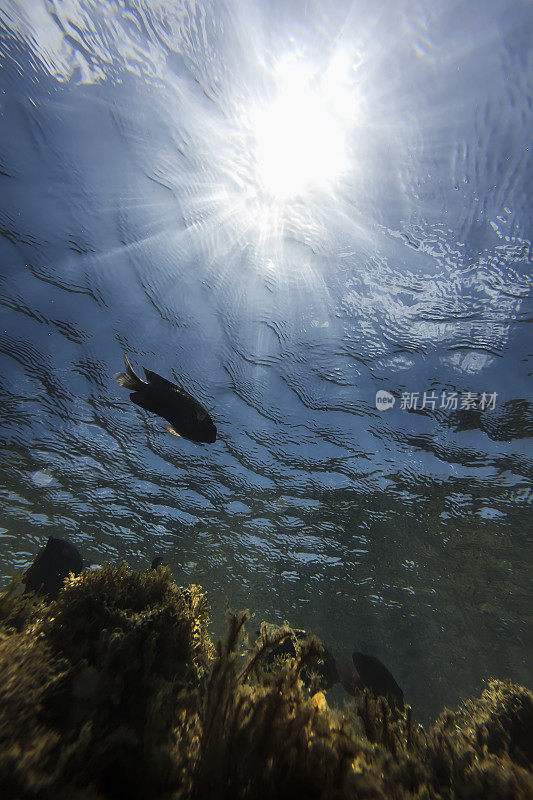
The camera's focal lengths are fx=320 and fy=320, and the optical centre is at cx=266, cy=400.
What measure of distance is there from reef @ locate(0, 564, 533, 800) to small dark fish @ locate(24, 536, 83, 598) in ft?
6.32

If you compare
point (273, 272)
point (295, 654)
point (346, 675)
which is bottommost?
point (346, 675)

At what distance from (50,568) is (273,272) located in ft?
24.9

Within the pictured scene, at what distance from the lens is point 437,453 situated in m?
10.8

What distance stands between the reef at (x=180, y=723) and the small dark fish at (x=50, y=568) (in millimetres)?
1927

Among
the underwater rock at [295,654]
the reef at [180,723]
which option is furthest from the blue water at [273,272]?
the reef at [180,723]

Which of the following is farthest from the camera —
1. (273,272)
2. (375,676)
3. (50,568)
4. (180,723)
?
(273,272)

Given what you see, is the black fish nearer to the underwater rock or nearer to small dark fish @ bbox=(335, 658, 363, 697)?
the underwater rock

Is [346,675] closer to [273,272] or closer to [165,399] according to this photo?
[165,399]

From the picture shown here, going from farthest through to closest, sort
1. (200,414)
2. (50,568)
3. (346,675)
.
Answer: (346,675) < (50,568) < (200,414)

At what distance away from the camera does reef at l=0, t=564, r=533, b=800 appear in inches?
77.8

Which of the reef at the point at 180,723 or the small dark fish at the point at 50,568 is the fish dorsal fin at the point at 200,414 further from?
the small dark fish at the point at 50,568

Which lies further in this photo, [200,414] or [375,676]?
[375,676]

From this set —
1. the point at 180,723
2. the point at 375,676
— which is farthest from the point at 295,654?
the point at 375,676

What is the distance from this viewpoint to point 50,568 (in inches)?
215
